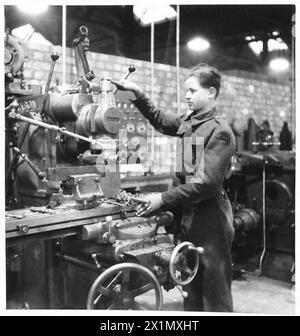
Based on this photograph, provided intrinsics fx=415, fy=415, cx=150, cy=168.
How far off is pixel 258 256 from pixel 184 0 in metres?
2.38

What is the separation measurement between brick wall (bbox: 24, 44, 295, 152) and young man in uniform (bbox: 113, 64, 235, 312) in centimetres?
71

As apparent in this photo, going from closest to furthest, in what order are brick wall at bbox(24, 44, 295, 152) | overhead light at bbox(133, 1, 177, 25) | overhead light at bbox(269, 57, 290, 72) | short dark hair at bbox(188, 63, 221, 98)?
short dark hair at bbox(188, 63, 221, 98), brick wall at bbox(24, 44, 295, 152), overhead light at bbox(133, 1, 177, 25), overhead light at bbox(269, 57, 290, 72)

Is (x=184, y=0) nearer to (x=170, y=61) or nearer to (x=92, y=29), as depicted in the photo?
(x=170, y=61)

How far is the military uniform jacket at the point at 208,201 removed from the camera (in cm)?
195

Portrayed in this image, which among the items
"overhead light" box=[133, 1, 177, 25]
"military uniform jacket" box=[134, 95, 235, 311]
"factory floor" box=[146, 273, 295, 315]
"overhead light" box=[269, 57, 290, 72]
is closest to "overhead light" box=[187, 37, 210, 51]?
"overhead light" box=[269, 57, 290, 72]

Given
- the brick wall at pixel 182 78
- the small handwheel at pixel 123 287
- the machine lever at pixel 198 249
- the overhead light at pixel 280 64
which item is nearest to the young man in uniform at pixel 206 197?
the machine lever at pixel 198 249

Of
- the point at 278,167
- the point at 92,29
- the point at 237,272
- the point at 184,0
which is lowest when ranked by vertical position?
the point at 237,272

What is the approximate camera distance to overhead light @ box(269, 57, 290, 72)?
740 cm

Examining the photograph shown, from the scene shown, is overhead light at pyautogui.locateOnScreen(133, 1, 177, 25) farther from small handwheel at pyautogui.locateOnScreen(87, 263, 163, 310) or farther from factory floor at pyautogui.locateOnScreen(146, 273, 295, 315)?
small handwheel at pyautogui.locateOnScreen(87, 263, 163, 310)

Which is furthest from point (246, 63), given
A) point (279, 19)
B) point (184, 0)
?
point (184, 0)
